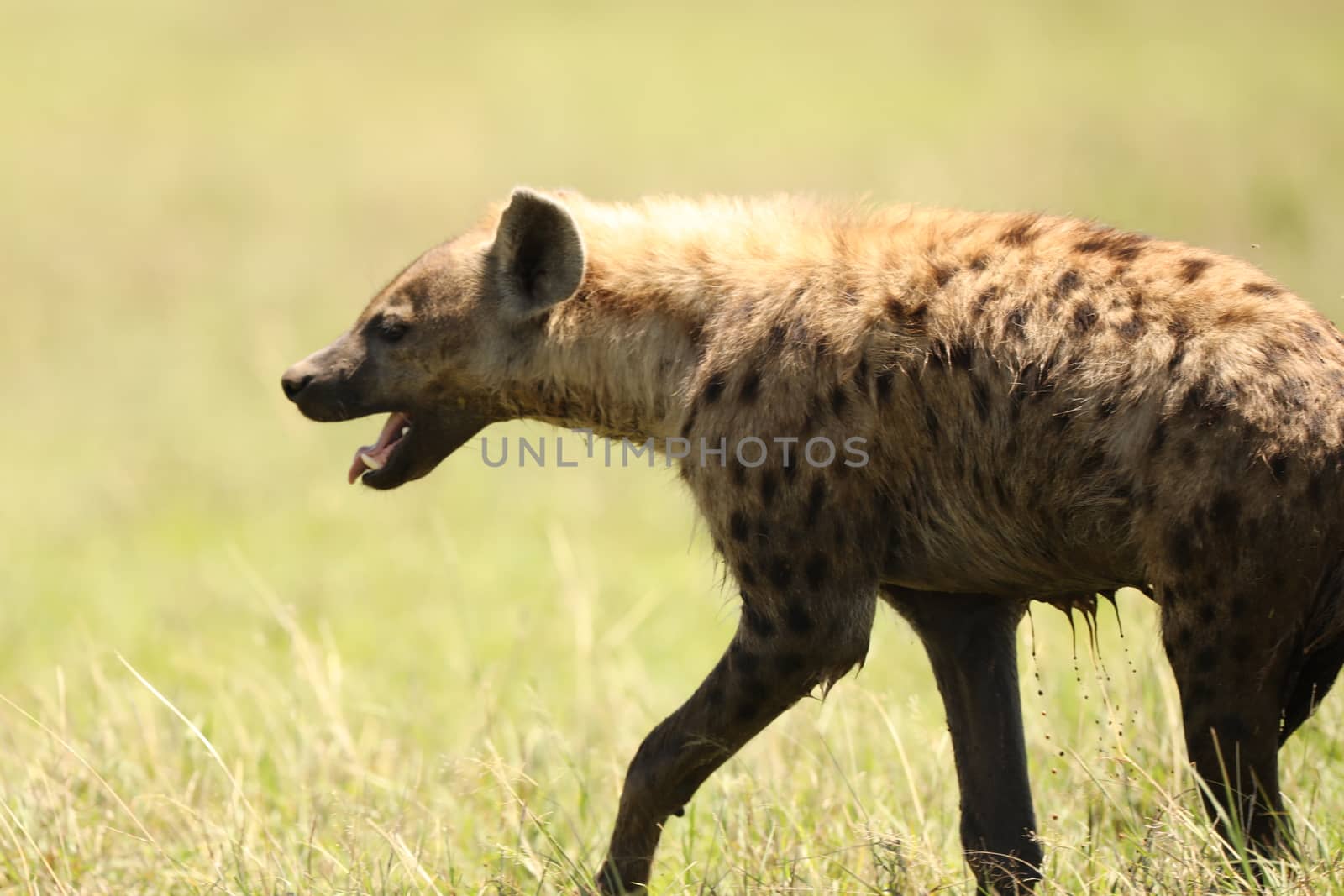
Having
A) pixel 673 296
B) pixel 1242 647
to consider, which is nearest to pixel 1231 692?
pixel 1242 647

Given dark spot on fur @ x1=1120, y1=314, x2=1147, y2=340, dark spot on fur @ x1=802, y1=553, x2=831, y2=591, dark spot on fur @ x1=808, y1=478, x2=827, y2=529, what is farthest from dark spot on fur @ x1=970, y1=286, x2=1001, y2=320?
dark spot on fur @ x1=802, y1=553, x2=831, y2=591

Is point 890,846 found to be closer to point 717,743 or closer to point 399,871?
point 717,743

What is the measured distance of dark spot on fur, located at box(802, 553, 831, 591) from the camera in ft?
10.8

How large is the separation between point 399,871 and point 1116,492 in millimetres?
1735

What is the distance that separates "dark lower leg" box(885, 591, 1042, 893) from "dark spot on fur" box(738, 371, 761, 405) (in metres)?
0.58

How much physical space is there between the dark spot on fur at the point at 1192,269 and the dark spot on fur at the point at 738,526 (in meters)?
0.94

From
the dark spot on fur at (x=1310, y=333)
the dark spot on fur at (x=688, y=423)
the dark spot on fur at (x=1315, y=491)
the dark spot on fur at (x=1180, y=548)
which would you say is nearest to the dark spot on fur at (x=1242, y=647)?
Answer: the dark spot on fur at (x=1180, y=548)

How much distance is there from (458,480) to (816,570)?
24.7 feet

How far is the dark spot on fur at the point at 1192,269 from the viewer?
124 inches

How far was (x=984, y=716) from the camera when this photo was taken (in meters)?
3.59

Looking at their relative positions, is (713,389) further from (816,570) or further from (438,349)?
(438,349)

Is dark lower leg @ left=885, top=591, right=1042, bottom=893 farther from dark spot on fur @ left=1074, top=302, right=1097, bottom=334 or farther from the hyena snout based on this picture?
the hyena snout

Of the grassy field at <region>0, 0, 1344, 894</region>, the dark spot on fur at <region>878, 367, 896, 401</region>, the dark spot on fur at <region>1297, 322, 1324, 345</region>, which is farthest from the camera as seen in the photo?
the grassy field at <region>0, 0, 1344, 894</region>

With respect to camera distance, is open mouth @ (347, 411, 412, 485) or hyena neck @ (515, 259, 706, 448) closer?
hyena neck @ (515, 259, 706, 448)
